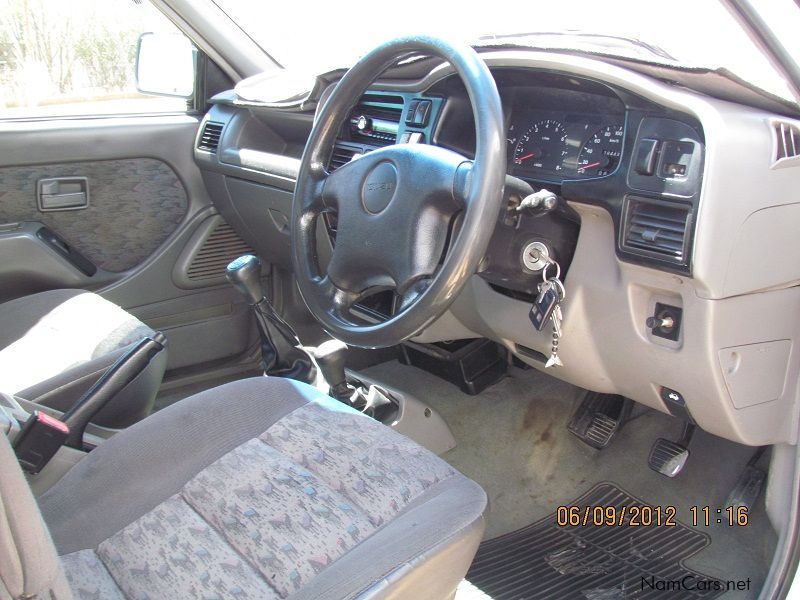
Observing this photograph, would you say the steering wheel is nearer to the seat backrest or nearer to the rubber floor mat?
the seat backrest

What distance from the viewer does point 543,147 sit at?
149cm

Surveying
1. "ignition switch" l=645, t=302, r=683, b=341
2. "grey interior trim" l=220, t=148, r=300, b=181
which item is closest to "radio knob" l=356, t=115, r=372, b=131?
"grey interior trim" l=220, t=148, r=300, b=181

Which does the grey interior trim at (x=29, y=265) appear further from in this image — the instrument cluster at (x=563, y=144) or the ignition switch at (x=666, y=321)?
the ignition switch at (x=666, y=321)

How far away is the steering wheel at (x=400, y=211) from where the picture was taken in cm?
112

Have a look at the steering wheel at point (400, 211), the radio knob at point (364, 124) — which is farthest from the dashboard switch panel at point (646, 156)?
the radio knob at point (364, 124)

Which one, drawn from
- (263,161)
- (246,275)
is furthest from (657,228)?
(263,161)

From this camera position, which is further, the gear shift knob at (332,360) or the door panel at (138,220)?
the door panel at (138,220)

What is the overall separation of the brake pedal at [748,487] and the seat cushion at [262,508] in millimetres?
898

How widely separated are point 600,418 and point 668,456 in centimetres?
23

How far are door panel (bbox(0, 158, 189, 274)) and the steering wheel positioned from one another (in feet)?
3.14

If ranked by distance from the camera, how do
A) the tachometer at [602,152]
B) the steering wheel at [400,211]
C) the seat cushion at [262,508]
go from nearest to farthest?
the seat cushion at [262,508]
the steering wheel at [400,211]
the tachometer at [602,152]

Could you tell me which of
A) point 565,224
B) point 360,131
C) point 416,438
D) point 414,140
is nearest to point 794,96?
point 565,224

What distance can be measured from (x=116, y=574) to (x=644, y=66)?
1.08m

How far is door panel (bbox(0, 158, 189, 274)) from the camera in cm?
208
